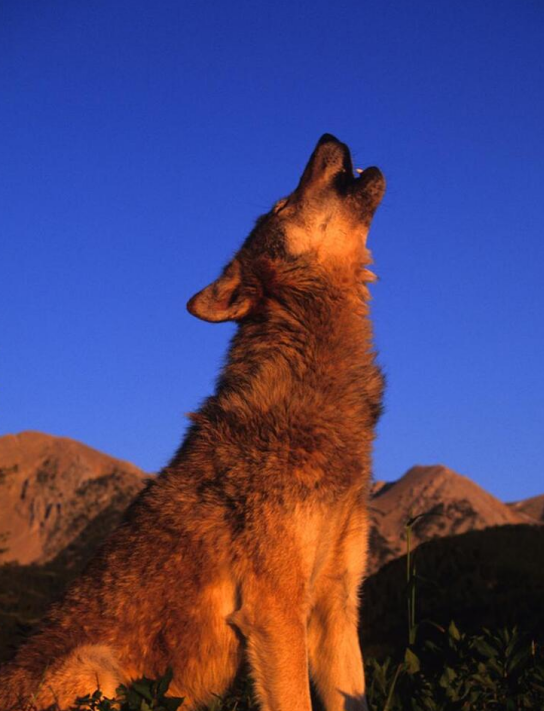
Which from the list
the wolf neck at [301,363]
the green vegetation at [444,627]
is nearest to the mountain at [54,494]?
the green vegetation at [444,627]

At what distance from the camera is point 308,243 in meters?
5.77

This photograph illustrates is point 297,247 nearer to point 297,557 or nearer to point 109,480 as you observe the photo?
point 297,557

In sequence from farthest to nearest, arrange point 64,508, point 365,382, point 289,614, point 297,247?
point 64,508 < point 297,247 < point 365,382 < point 289,614

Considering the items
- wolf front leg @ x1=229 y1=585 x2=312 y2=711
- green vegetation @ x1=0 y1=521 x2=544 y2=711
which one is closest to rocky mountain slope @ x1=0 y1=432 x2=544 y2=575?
green vegetation @ x1=0 y1=521 x2=544 y2=711

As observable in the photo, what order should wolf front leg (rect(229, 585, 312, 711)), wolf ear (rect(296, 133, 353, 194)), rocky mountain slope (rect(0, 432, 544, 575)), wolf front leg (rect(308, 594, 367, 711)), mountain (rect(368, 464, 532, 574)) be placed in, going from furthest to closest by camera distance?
mountain (rect(368, 464, 532, 574)) < rocky mountain slope (rect(0, 432, 544, 575)) < wolf ear (rect(296, 133, 353, 194)) < wolf front leg (rect(308, 594, 367, 711)) < wolf front leg (rect(229, 585, 312, 711))

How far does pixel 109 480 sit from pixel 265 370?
31.2m

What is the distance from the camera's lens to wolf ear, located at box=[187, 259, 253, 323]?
5516 mm

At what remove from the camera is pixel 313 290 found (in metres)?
5.55

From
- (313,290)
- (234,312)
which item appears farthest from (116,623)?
(313,290)

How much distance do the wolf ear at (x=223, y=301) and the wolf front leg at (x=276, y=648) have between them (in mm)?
2090

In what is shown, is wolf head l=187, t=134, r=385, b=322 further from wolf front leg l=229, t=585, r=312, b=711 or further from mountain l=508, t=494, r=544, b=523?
mountain l=508, t=494, r=544, b=523

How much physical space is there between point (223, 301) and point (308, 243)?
80 centimetres

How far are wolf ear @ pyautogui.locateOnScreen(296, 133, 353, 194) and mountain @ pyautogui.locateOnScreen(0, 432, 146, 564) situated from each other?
1116 inches

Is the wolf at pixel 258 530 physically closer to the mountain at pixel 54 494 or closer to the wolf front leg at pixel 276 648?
the wolf front leg at pixel 276 648
